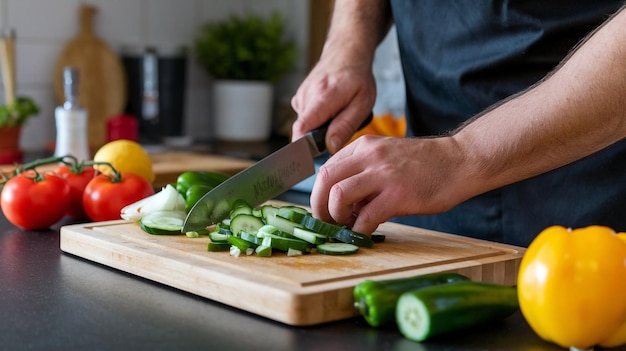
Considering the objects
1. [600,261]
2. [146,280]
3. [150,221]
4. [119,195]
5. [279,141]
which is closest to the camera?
[600,261]

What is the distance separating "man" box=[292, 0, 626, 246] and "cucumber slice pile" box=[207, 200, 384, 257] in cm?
3

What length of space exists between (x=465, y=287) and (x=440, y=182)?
31 cm

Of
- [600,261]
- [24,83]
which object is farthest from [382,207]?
[24,83]

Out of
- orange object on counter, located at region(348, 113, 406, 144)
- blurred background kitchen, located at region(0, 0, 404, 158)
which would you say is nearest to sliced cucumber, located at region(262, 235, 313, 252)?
orange object on counter, located at region(348, 113, 406, 144)

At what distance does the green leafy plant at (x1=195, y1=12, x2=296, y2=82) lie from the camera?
3566 millimetres

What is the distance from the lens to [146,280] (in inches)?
49.4

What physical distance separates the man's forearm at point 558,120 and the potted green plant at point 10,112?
1.72 meters

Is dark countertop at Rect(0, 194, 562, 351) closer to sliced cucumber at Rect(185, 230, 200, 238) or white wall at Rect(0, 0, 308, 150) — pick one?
sliced cucumber at Rect(185, 230, 200, 238)

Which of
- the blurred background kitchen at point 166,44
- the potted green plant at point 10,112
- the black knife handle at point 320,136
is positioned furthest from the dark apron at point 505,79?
the blurred background kitchen at point 166,44

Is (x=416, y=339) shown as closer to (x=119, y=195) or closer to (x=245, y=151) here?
(x=119, y=195)

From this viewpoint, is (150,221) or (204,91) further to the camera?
(204,91)

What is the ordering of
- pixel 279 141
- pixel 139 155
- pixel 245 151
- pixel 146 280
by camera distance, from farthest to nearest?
pixel 279 141
pixel 245 151
pixel 139 155
pixel 146 280

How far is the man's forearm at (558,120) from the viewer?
47.9 inches

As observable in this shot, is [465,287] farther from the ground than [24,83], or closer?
closer
